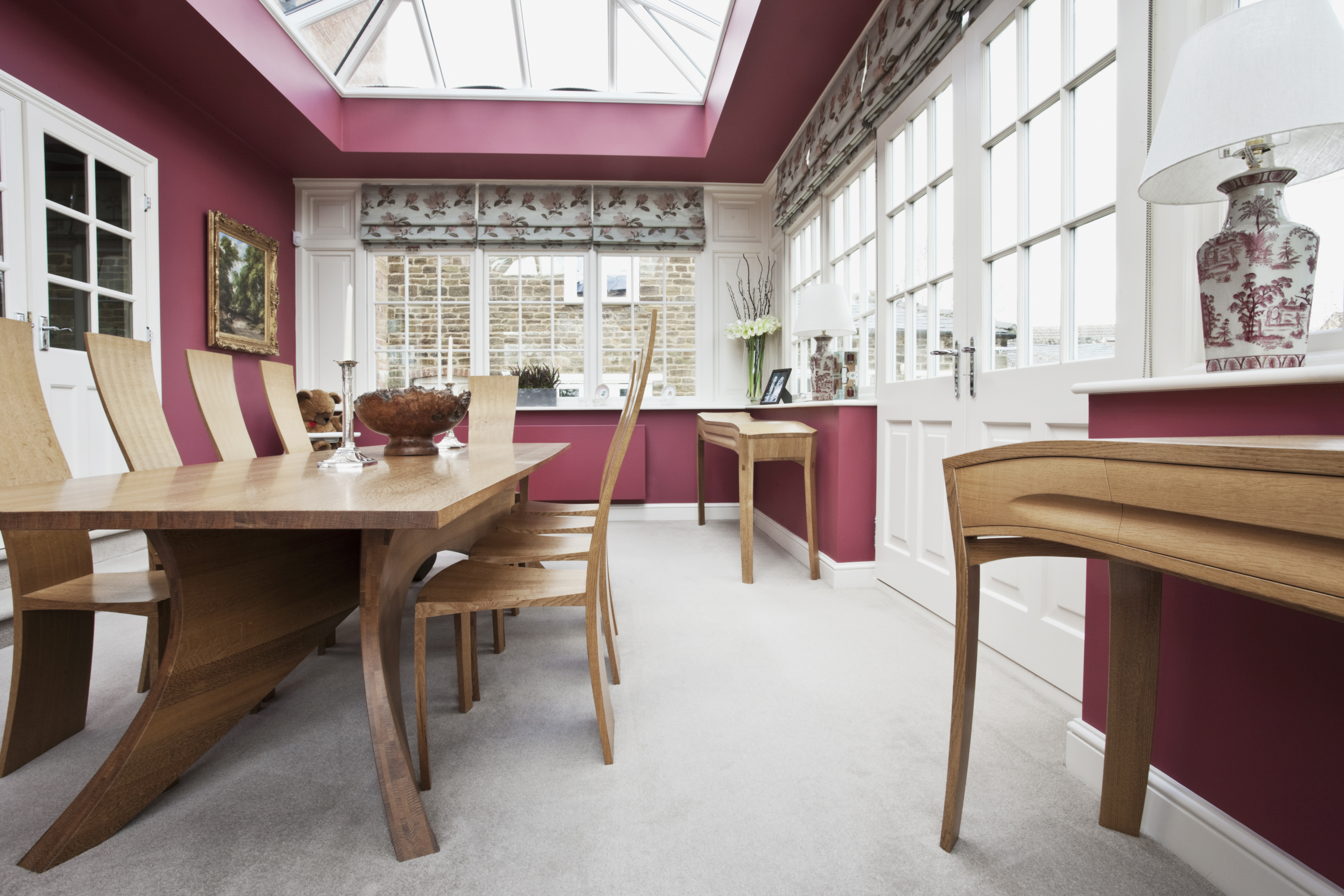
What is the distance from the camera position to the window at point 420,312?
189 inches

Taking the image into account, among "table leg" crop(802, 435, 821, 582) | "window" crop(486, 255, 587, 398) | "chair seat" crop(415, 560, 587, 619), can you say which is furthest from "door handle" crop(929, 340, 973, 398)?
"window" crop(486, 255, 587, 398)

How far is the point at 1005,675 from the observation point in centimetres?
182

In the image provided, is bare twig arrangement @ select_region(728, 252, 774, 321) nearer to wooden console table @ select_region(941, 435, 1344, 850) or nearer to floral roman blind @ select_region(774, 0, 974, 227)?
floral roman blind @ select_region(774, 0, 974, 227)

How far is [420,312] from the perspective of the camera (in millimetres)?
4812

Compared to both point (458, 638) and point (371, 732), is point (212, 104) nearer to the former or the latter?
point (458, 638)

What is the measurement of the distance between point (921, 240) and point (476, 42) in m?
3.52

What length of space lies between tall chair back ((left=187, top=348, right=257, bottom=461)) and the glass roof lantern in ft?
8.75

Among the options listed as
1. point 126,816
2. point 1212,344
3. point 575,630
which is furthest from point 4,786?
point 1212,344

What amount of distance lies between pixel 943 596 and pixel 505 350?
3784 millimetres

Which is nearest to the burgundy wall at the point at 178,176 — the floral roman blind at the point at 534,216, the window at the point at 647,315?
the floral roman blind at the point at 534,216

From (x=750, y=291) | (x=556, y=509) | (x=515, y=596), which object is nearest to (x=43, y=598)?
(x=515, y=596)

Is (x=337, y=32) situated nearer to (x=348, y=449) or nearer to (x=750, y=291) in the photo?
(x=750, y=291)

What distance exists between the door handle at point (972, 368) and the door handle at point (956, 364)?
0.03 metres

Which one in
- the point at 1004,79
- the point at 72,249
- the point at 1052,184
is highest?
the point at 1004,79
